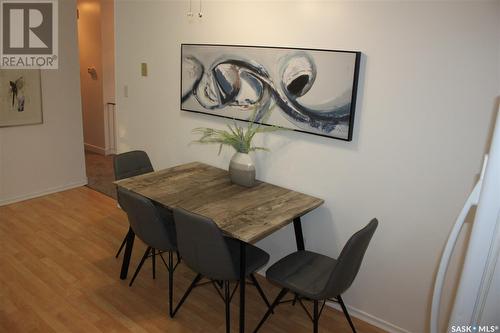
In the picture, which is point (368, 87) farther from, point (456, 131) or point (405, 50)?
point (456, 131)

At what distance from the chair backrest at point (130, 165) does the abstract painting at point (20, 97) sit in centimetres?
176

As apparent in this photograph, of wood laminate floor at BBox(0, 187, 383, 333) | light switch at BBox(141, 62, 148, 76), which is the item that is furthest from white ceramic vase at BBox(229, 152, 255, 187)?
light switch at BBox(141, 62, 148, 76)

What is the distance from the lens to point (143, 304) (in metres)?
2.68

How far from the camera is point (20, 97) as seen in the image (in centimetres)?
404

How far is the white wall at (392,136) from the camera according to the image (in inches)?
80.0

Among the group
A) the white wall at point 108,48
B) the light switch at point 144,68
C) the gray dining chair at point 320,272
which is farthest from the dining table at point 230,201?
the white wall at point 108,48

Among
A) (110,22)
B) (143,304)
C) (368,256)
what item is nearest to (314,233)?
(368,256)

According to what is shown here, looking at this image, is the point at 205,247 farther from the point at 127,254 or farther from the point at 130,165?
the point at 130,165

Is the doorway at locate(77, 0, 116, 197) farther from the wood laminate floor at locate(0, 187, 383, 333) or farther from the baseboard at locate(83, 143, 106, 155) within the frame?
the wood laminate floor at locate(0, 187, 383, 333)

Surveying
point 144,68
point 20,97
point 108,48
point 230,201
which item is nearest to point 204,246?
point 230,201

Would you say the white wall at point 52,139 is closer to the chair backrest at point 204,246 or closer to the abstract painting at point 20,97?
the abstract painting at point 20,97

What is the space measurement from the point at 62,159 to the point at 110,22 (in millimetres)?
2320

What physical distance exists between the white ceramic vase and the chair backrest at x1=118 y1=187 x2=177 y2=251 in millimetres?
652

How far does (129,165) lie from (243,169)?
3.38ft
